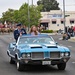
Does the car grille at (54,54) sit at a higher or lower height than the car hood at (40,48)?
lower

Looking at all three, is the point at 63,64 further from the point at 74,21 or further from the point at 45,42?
the point at 74,21

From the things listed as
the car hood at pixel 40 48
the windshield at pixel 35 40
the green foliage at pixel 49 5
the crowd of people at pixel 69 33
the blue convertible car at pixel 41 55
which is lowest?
the crowd of people at pixel 69 33

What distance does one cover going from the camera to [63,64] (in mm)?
13062

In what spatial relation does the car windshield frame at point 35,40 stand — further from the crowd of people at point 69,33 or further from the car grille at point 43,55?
the crowd of people at point 69,33

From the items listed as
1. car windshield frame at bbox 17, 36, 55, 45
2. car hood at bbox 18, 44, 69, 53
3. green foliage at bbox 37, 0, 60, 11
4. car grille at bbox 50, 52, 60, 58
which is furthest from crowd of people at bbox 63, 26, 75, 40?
green foliage at bbox 37, 0, 60, 11

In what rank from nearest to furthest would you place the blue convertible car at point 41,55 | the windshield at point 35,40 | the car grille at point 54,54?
the blue convertible car at point 41,55
the car grille at point 54,54
the windshield at point 35,40

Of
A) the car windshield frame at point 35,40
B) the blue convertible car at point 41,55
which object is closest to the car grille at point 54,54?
the blue convertible car at point 41,55

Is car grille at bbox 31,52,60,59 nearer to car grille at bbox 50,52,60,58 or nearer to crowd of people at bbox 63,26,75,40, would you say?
car grille at bbox 50,52,60,58

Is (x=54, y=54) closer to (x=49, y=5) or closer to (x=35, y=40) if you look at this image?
(x=35, y=40)

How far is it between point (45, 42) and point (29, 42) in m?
0.64

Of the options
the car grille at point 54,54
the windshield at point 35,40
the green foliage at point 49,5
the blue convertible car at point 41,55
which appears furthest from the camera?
the green foliage at point 49,5

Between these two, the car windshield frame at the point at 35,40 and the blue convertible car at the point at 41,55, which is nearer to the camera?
the blue convertible car at the point at 41,55

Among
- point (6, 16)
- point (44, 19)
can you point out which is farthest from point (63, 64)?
point (6, 16)

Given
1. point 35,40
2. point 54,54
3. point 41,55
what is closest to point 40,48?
point 41,55
